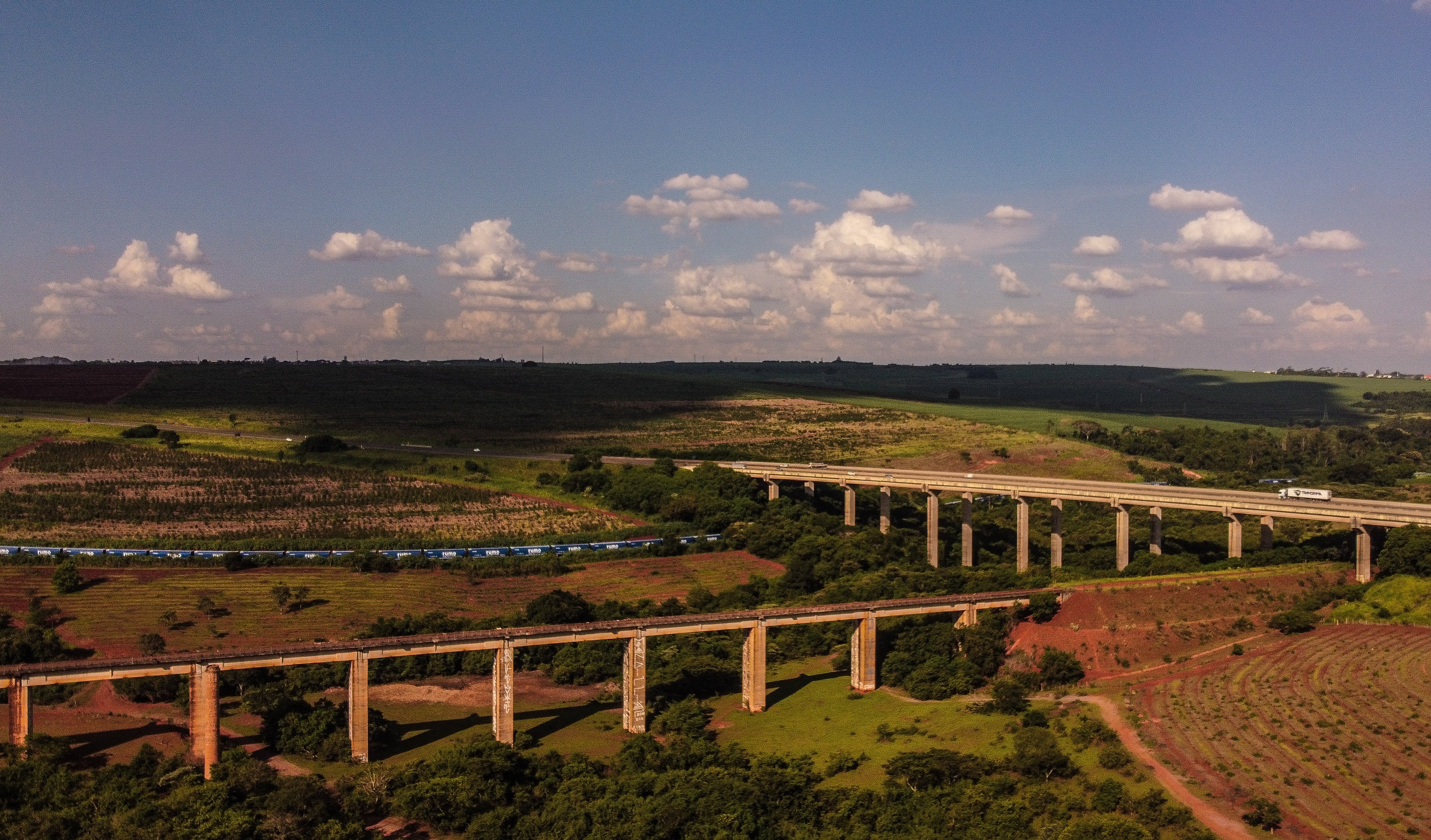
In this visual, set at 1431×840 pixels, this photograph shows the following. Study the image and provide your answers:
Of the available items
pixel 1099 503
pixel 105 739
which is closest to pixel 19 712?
pixel 105 739

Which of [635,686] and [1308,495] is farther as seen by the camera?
[1308,495]

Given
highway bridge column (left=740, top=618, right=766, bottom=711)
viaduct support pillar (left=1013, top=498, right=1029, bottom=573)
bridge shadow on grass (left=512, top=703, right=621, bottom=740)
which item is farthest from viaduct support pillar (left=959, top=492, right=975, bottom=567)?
bridge shadow on grass (left=512, top=703, right=621, bottom=740)

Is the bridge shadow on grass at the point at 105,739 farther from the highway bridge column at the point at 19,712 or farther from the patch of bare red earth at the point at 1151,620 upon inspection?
the patch of bare red earth at the point at 1151,620

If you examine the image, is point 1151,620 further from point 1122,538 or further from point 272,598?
point 272,598

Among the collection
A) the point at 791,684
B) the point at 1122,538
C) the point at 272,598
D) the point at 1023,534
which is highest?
the point at 1122,538

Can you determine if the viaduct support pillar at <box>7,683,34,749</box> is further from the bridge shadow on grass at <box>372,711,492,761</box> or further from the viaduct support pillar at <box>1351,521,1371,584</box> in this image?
the viaduct support pillar at <box>1351,521,1371,584</box>

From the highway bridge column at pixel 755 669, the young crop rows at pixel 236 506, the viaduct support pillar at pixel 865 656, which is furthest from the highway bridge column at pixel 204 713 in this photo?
the young crop rows at pixel 236 506

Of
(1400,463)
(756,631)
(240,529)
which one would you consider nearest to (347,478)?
(240,529)
